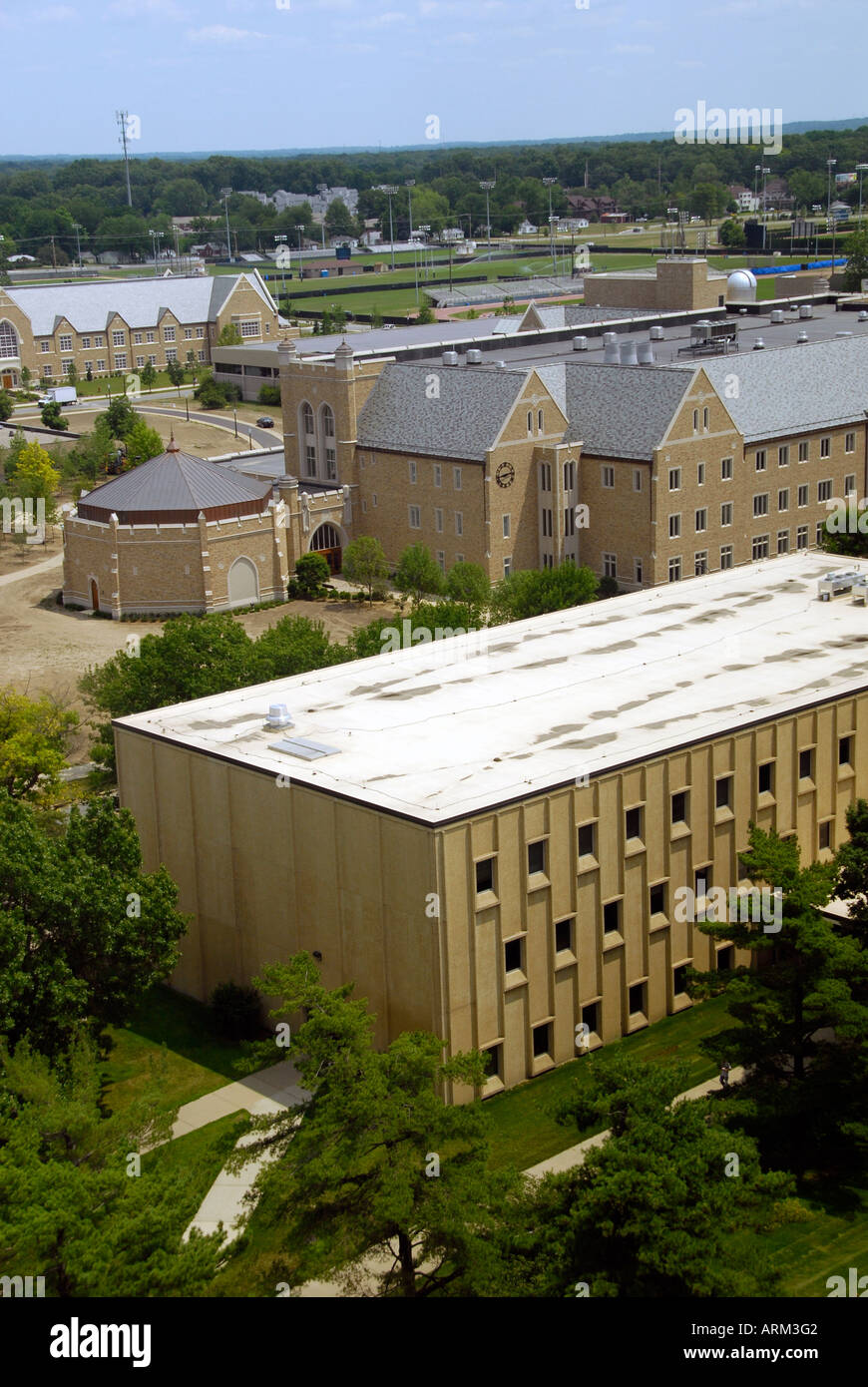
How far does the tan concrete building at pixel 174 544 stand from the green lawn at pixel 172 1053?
3775 cm

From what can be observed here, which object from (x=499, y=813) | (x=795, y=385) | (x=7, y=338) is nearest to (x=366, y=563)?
(x=795, y=385)

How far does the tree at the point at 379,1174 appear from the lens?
26.1m

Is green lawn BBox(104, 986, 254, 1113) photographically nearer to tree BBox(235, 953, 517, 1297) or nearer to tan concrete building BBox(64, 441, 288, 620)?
tree BBox(235, 953, 517, 1297)

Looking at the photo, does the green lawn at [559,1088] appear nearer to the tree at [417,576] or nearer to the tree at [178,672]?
the tree at [178,672]

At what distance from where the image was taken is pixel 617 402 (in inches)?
2977

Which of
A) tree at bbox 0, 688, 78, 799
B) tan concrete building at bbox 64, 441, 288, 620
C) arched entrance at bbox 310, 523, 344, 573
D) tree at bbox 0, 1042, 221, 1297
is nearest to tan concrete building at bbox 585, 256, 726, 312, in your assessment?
arched entrance at bbox 310, 523, 344, 573

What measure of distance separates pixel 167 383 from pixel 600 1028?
118521 mm

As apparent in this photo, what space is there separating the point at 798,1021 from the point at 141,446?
81.4 meters

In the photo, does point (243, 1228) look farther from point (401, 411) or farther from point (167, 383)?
point (167, 383)

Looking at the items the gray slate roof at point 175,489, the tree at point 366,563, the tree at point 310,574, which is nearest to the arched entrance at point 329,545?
the tree at point 310,574

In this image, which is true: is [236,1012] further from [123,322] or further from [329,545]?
[123,322]

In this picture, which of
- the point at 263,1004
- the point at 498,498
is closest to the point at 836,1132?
the point at 263,1004

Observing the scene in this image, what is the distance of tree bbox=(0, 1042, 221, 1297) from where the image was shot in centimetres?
2423

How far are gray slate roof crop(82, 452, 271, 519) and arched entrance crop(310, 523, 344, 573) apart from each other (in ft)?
13.4
